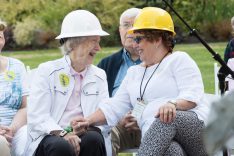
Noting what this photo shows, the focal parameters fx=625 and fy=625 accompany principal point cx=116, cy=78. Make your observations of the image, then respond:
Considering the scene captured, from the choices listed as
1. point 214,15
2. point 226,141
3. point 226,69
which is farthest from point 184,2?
point 226,141

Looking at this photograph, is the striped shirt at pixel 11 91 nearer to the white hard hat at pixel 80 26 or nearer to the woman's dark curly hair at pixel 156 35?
the white hard hat at pixel 80 26

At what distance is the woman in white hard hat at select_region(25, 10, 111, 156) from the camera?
386 cm

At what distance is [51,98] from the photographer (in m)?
3.97

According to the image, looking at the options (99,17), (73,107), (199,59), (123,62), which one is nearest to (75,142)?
(73,107)

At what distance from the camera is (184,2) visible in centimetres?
2472

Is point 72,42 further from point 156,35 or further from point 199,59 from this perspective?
point 199,59

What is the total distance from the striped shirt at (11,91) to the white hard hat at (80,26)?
56 centimetres

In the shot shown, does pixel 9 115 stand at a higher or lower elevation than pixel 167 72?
lower

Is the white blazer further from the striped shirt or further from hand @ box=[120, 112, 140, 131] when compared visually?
the striped shirt

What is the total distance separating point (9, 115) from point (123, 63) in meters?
1.07

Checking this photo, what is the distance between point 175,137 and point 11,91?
5.01 ft

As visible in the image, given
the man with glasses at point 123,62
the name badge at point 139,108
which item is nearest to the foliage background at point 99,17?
the man with glasses at point 123,62

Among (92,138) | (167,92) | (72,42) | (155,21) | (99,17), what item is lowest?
(99,17)

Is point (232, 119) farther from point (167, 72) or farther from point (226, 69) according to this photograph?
point (167, 72)
